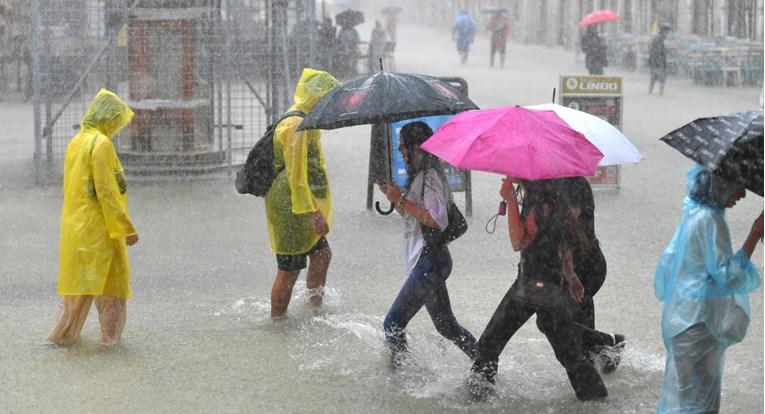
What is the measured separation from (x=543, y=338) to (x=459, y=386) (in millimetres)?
1139

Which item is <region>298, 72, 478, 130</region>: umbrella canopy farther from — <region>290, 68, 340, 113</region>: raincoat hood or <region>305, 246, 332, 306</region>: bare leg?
<region>305, 246, 332, 306</region>: bare leg

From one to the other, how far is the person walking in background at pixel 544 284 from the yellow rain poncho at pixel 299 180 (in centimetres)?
161

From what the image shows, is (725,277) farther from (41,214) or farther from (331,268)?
(41,214)

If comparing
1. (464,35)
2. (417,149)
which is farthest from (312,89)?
(464,35)

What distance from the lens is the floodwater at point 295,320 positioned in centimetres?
608

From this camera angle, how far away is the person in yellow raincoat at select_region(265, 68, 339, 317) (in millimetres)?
6953

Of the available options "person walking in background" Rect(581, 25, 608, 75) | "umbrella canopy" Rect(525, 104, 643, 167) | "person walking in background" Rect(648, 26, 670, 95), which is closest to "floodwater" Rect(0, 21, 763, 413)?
"umbrella canopy" Rect(525, 104, 643, 167)

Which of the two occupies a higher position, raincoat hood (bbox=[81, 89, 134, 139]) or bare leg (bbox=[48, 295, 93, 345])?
raincoat hood (bbox=[81, 89, 134, 139])

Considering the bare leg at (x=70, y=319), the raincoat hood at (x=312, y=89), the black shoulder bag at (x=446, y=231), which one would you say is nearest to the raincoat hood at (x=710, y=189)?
the black shoulder bag at (x=446, y=231)

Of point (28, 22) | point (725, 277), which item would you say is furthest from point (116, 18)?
point (28, 22)

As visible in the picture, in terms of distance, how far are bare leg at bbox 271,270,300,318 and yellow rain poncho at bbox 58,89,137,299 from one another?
1005 millimetres

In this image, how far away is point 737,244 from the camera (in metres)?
9.69

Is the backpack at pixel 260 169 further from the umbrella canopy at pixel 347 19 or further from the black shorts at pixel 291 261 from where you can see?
the umbrella canopy at pixel 347 19

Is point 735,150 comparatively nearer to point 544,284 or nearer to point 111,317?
point 544,284
